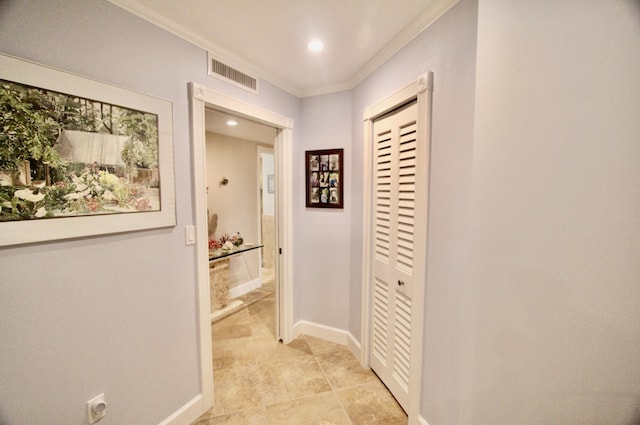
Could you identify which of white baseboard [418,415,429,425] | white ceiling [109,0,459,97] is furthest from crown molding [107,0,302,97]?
white baseboard [418,415,429,425]

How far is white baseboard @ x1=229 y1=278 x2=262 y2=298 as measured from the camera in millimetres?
3605

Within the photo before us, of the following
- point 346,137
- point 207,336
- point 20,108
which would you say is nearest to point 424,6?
point 346,137

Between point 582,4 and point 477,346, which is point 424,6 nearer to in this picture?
point 582,4

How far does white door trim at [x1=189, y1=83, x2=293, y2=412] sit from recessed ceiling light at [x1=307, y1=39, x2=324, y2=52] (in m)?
0.60

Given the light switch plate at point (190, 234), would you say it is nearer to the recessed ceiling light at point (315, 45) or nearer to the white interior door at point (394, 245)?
the white interior door at point (394, 245)

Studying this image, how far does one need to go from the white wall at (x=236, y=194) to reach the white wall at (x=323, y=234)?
60.3 inches

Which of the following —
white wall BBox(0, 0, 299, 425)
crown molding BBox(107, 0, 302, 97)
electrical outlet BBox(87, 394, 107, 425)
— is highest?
crown molding BBox(107, 0, 302, 97)

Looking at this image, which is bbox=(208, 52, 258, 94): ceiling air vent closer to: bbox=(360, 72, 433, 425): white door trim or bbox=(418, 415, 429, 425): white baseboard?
bbox=(360, 72, 433, 425): white door trim

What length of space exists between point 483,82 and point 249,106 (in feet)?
4.98

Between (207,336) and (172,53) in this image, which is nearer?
(172,53)

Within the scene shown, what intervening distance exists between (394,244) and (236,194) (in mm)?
2825

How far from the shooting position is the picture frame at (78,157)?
96cm

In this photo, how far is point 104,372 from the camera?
1.24 m

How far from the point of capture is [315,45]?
1672 millimetres
